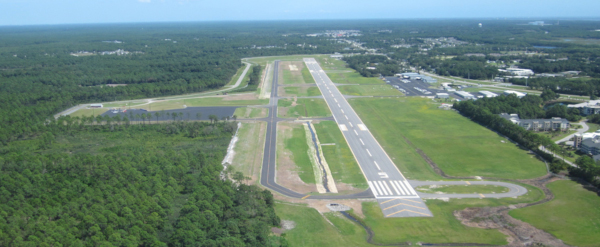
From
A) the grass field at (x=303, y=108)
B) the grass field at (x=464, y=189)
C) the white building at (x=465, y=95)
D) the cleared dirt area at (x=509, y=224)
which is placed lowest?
the cleared dirt area at (x=509, y=224)

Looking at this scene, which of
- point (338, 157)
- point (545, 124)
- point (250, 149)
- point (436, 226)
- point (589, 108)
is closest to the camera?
point (436, 226)

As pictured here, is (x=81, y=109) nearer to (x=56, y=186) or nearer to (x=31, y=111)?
(x=31, y=111)

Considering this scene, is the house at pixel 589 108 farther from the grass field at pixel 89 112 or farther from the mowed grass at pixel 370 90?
the grass field at pixel 89 112

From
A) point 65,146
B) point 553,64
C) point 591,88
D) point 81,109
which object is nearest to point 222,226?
point 65,146

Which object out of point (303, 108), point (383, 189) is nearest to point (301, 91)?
point (303, 108)

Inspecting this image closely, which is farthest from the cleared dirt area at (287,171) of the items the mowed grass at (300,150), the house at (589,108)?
the house at (589,108)

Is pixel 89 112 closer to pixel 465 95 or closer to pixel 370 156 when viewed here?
pixel 370 156
